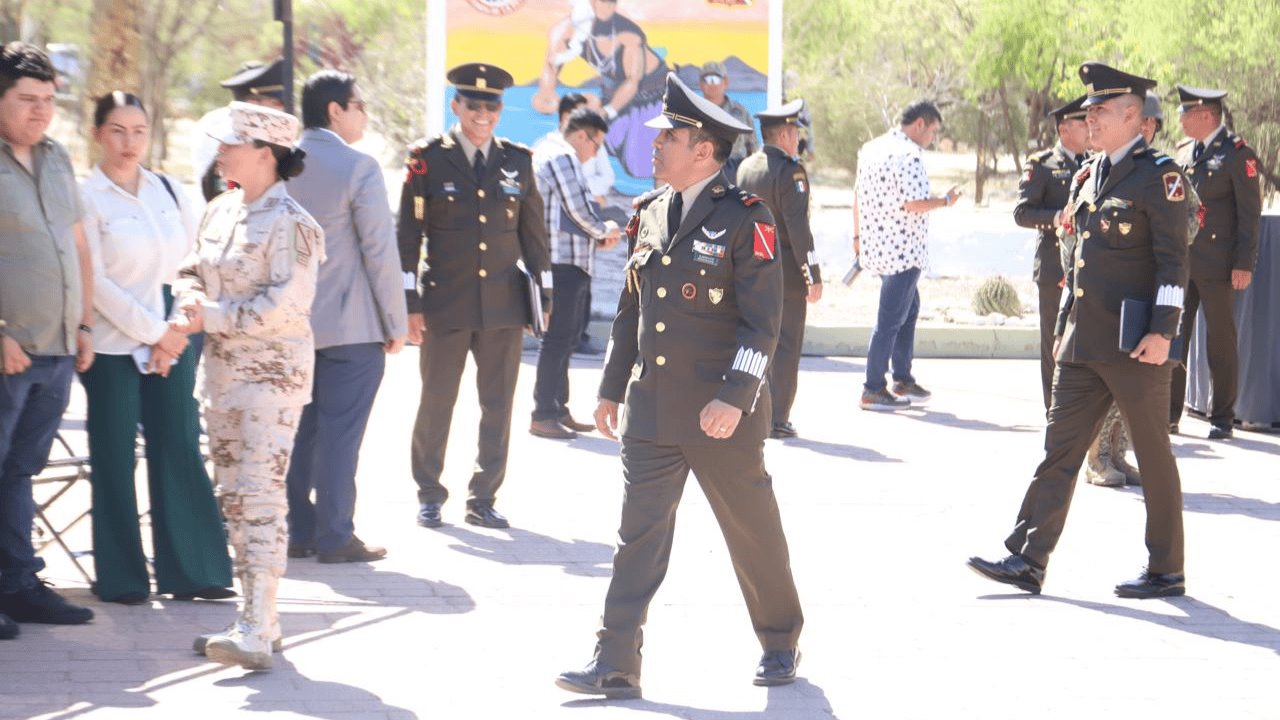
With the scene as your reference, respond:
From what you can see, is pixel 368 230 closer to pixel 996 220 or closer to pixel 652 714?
pixel 652 714

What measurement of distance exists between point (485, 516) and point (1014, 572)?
252 cm

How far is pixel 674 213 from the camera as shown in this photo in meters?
5.78

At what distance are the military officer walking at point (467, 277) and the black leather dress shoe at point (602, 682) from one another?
8.69 feet

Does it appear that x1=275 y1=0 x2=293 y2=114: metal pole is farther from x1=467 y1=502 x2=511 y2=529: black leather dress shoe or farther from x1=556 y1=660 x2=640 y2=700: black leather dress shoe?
x1=556 y1=660 x2=640 y2=700: black leather dress shoe

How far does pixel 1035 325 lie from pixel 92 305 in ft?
40.2

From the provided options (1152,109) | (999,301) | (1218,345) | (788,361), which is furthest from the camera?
(999,301)

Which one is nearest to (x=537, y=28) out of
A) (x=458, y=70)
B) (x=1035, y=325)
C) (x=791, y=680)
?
(x=1035, y=325)

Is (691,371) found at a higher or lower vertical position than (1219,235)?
lower

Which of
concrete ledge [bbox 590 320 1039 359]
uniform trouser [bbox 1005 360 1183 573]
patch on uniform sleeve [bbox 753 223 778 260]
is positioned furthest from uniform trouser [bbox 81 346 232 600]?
concrete ledge [bbox 590 320 1039 359]

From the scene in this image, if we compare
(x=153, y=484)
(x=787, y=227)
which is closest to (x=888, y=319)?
(x=787, y=227)

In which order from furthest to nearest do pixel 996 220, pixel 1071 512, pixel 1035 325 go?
1. pixel 996 220
2. pixel 1035 325
3. pixel 1071 512

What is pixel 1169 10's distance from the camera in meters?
24.0

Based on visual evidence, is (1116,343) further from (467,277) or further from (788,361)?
(788,361)

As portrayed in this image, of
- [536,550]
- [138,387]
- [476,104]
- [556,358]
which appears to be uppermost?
[476,104]
